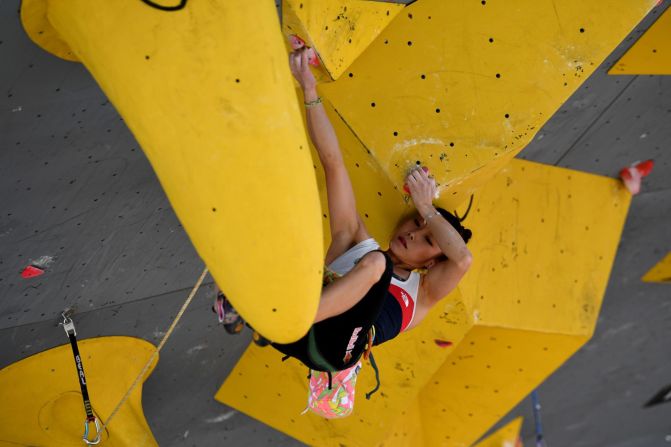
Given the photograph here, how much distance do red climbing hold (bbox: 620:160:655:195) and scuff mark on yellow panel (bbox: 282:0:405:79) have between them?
3.58 feet

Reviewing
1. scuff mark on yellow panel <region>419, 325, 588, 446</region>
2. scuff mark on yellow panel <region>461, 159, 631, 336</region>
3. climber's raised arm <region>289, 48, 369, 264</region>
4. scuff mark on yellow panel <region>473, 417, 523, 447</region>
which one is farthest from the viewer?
scuff mark on yellow panel <region>473, 417, 523, 447</region>

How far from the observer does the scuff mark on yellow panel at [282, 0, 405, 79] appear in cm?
161

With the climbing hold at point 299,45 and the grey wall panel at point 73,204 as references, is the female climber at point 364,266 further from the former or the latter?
the grey wall panel at point 73,204

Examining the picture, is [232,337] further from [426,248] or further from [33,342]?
[426,248]

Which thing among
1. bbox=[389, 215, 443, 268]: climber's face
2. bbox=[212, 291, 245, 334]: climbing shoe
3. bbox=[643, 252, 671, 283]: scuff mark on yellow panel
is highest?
bbox=[212, 291, 245, 334]: climbing shoe

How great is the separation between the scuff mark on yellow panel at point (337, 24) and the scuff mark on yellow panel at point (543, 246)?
2.07ft

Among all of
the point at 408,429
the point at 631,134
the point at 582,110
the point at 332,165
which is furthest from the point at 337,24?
the point at 408,429

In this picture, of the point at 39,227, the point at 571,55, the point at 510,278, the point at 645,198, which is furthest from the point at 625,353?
the point at 39,227

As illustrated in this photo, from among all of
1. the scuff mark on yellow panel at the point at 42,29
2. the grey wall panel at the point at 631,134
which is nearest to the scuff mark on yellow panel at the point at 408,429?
the grey wall panel at the point at 631,134

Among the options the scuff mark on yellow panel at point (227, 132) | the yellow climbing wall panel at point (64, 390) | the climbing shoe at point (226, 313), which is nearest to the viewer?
the scuff mark on yellow panel at point (227, 132)

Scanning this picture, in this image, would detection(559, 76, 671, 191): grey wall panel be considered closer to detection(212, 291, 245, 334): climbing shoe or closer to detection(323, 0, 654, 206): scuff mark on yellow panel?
detection(323, 0, 654, 206): scuff mark on yellow panel

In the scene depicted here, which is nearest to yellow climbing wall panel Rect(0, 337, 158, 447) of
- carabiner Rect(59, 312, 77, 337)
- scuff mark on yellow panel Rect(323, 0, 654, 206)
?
carabiner Rect(59, 312, 77, 337)

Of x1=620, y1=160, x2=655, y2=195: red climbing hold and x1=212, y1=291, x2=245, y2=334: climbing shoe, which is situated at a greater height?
x1=212, y1=291, x2=245, y2=334: climbing shoe

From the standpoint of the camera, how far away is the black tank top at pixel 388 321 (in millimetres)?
1606
